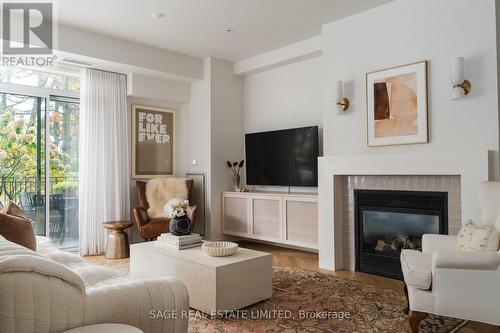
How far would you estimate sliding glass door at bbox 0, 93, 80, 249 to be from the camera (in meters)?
4.42

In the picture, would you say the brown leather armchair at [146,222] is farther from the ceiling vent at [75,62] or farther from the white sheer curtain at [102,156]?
the ceiling vent at [75,62]

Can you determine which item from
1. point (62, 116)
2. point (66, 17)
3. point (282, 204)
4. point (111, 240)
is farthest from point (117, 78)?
point (282, 204)

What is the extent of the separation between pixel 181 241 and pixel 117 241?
1775 mm

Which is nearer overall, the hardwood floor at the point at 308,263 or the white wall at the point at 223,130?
the hardwood floor at the point at 308,263

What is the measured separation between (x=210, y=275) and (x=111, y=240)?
8.12 ft

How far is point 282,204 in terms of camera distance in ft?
15.4

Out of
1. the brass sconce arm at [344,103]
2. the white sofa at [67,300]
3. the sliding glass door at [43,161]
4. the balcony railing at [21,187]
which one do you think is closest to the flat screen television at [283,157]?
the brass sconce arm at [344,103]

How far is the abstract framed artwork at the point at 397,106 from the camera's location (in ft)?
11.2

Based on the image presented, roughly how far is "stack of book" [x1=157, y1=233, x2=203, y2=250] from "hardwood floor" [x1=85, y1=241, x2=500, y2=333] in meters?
1.32

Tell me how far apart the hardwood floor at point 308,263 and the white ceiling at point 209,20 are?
9.02ft

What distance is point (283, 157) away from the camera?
16.4 feet
